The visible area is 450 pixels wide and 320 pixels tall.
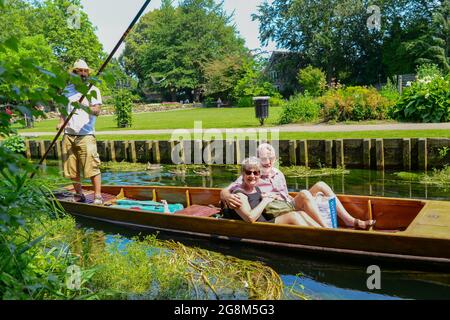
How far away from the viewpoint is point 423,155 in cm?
1045

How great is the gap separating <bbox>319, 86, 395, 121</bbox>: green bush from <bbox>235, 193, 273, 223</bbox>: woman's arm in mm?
10442

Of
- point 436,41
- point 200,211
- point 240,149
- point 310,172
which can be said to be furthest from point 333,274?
point 436,41

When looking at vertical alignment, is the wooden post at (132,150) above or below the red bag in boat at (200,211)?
above

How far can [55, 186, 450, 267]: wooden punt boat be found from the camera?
195 inches

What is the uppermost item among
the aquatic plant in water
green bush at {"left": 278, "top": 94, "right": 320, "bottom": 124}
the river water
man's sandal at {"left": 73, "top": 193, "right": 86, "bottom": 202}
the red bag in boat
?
green bush at {"left": 278, "top": 94, "right": 320, "bottom": 124}

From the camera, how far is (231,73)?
39281mm

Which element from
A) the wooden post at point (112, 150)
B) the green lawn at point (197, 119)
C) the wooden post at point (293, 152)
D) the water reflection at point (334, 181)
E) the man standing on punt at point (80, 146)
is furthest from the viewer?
the green lawn at point (197, 119)

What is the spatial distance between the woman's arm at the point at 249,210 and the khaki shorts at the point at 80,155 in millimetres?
2650

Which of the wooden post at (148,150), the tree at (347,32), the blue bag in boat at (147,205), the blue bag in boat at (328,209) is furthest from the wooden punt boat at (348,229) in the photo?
the tree at (347,32)

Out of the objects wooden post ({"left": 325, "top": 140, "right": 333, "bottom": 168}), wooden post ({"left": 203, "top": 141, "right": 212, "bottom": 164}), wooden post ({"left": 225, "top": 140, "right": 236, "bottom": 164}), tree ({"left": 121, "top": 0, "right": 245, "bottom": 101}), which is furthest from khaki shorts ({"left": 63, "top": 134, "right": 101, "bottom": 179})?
tree ({"left": 121, "top": 0, "right": 245, "bottom": 101})

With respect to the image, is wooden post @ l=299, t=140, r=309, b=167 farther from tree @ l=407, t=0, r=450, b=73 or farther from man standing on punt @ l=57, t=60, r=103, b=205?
tree @ l=407, t=0, r=450, b=73

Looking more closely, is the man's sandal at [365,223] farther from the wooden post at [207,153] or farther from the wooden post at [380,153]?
the wooden post at [207,153]

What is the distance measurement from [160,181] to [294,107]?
6.72 m

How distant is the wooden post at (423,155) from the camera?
1038 centimetres
